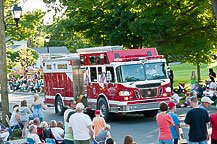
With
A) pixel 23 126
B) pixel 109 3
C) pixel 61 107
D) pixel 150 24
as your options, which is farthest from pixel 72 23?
pixel 23 126

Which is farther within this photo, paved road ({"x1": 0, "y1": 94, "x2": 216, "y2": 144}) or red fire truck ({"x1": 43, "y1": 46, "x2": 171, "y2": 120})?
red fire truck ({"x1": 43, "y1": 46, "x2": 171, "y2": 120})

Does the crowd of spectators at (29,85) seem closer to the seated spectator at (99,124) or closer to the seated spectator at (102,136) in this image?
the seated spectator at (99,124)

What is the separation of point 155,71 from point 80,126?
31.5ft

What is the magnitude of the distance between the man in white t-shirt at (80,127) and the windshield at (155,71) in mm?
9110

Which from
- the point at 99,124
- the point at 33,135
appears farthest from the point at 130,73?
the point at 33,135

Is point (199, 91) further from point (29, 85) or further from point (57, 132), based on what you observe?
point (29, 85)

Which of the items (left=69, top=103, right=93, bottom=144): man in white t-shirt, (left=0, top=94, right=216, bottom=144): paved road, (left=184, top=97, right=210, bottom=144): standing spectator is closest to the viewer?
(left=184, top=97, right=210, bottom=144): standing spectator

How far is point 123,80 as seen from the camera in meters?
18.7

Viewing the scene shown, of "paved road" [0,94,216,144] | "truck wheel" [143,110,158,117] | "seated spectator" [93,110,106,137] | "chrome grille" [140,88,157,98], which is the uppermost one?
"chrome grille" [140,88,157,98]

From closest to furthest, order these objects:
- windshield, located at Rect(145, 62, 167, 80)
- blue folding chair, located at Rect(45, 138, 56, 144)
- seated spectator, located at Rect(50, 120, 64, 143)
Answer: blue folding chair, located at Rect(45, 138, 56, 144), seated spectator, located at Rect(50, 120, 64, 143), windshield, located at Rect(145, 62, 167, 80)

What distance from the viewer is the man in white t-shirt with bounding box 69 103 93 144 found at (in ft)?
33.1

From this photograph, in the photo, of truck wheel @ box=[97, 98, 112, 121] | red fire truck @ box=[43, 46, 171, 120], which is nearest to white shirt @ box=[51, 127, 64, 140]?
red fire truck @ box=[43, 46, 171, 120]

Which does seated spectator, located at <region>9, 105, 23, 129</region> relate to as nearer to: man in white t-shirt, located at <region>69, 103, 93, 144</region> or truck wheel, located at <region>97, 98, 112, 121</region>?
truck wheel, located at <region>97, 98, 112, 121</region>

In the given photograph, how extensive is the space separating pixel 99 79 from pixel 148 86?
250cm
